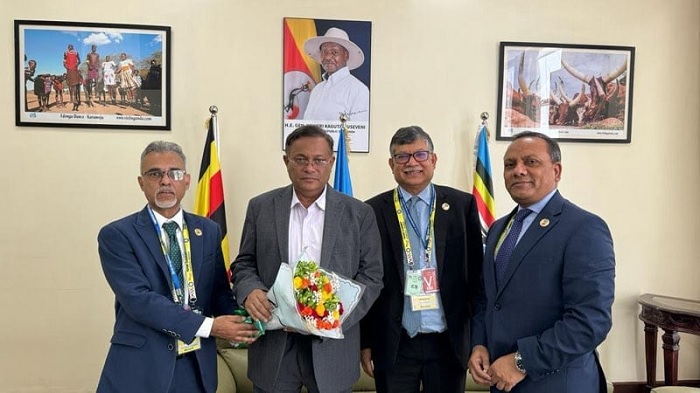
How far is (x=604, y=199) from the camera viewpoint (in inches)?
157

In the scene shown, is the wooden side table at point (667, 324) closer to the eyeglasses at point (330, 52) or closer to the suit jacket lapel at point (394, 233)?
the suit jacket lapel at point (394, 233)

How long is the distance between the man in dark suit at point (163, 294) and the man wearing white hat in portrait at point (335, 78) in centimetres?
187

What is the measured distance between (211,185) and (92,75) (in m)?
1.15

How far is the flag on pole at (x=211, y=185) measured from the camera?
3.53 meters

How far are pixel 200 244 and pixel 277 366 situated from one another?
1.81 ft

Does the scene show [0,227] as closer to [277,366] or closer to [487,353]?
[277,366]

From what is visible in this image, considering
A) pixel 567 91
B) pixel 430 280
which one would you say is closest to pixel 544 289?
pixel 430 280

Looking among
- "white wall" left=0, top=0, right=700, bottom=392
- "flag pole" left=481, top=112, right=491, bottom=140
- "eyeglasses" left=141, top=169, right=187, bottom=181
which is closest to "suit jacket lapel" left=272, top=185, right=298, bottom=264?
"eyeglasses" left=141, top=169, right=187, bottom=181

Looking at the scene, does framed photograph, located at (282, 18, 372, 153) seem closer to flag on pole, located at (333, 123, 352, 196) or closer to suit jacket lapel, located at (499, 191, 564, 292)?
flag on pole, located at (333, 123, 352, 196)

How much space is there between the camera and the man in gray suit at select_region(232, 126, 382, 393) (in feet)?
6.37

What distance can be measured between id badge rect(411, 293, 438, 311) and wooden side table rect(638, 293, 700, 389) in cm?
220

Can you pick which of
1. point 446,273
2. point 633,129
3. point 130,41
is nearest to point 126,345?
Result: point 446,273

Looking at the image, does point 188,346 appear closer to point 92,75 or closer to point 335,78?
point 335,78

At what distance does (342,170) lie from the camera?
355 centimetres
